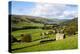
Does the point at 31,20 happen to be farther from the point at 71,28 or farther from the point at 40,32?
the point at 71,28

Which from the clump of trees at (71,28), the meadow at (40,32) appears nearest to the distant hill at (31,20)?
the meadow at (40,32)

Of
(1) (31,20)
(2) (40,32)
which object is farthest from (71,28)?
(1) (31,20)

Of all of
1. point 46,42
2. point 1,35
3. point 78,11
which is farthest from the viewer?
point 78,11

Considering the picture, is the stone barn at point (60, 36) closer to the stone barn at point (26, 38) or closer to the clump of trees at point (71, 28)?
the clump of trees at point (71, 28)

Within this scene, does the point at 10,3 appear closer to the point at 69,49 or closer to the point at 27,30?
the point at 27,30

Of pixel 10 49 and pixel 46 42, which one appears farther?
pixel 46 42

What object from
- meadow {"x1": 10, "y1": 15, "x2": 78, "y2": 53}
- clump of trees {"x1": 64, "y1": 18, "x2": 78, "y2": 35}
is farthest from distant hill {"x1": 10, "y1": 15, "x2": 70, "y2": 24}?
clump of trees {"x1": 64, "y1": 18, "x2": 78, "y2": 35}

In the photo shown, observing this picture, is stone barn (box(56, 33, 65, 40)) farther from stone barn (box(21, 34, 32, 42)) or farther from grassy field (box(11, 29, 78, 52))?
stone barn (box(21, 34, 32, 42))

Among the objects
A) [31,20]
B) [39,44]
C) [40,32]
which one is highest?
[31,20]

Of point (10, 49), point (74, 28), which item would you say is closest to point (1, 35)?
point (10, 49)
